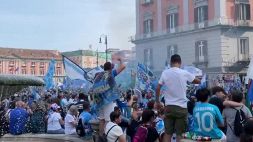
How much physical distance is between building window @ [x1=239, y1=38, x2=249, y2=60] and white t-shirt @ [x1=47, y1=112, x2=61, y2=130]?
110 feet

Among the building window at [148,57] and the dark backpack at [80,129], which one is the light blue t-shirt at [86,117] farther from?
the building window at [148,57]

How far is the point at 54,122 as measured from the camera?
13.2 metres

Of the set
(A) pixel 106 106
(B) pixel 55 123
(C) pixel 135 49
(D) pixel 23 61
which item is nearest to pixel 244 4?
(C) pixel 135 49

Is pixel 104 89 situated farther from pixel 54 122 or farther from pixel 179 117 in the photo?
pixel 54 122

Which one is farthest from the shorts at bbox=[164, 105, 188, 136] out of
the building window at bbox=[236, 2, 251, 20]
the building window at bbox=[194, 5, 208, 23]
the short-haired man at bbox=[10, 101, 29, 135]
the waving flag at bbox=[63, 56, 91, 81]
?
the building window at bbox=[236, 2, 251, 20]

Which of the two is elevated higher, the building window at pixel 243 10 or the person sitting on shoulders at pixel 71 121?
the building window at pixel 243 10

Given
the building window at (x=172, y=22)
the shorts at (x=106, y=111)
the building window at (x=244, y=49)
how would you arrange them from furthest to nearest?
the building window at (x=172, y=22)
the building window at (x=244, y=49)
the shorts at (x=106, y=111)

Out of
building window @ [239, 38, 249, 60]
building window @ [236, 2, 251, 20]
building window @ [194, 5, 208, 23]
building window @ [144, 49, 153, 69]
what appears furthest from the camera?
building window @ [144, 49, 153, 69]

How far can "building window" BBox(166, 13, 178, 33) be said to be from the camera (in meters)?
48.6

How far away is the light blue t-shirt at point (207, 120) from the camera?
754 cm

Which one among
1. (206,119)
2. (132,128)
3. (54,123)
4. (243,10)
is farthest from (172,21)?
(206,119)

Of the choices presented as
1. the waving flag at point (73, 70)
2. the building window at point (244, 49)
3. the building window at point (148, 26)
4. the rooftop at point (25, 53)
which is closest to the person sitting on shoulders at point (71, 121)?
the waving flag at point (73, 70)

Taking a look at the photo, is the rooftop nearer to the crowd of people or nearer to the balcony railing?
the balcony railing

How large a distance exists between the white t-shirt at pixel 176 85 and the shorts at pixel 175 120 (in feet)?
0.29
